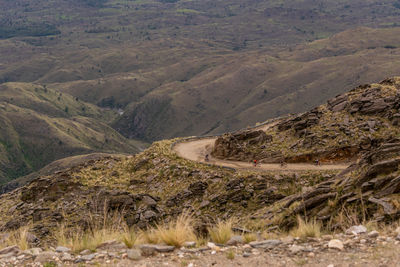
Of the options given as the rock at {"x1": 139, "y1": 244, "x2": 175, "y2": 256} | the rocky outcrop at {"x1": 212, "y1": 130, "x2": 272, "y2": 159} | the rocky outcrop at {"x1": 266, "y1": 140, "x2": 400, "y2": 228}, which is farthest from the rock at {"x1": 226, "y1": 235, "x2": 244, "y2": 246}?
the rocky outcrop at {"x1": 212, "y1": 130, "x2": 272, "y2": 159}

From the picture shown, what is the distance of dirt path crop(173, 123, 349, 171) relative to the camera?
38531 mm

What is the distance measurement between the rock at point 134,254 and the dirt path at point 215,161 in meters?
28.3

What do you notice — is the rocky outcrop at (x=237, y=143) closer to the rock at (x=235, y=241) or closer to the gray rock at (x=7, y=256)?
the rock at (x=235, y=241)

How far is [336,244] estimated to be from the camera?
10797mm

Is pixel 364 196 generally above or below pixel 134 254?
below

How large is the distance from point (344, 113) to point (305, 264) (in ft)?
120

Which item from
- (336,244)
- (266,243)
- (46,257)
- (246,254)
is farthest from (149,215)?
(336,244)

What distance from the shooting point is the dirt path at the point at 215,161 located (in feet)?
126

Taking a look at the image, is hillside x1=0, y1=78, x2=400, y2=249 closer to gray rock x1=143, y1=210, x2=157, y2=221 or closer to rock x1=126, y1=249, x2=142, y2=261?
gray rock x1=143, y1=210, x2=157, y2=221

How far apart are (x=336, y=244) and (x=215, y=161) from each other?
33.5 metres

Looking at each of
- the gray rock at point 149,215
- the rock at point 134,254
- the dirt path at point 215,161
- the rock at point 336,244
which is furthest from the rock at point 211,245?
the dirt path at point 215,161

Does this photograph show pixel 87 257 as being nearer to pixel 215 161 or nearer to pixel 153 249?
pixel 153 249

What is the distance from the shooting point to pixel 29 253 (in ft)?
39.5

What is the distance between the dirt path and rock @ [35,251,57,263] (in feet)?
94.3
